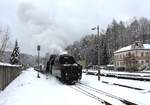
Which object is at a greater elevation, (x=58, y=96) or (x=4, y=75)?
(x=4, y=75)

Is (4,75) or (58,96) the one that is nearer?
(58,96)

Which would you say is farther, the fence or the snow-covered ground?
the fence

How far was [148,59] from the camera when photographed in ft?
329

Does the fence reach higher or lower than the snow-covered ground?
higher

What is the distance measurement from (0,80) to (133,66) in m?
59.4

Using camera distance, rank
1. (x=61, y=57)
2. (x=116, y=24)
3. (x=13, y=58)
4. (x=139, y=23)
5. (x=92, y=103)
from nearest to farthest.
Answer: (x=92, y=103), (x=61, y=57), (x=13, y=58), (x=116, y=24), (x=139, y=23)

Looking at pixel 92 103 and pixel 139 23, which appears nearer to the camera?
pixel 92 103

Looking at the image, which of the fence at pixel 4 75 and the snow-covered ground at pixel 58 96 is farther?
the fence at pixel 4 75

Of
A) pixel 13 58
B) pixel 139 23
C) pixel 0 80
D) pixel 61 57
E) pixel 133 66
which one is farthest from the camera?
pixel 139 23

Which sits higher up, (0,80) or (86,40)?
(86,40)

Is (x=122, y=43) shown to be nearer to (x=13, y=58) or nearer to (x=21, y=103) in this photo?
(x=13, y=58)

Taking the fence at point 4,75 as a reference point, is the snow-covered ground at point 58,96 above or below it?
below

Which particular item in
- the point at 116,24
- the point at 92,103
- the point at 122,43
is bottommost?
the point at 92,103

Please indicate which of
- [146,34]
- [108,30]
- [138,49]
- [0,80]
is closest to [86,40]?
[108,30]
